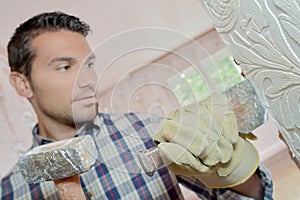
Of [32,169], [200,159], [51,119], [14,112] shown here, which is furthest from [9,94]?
[200,159]

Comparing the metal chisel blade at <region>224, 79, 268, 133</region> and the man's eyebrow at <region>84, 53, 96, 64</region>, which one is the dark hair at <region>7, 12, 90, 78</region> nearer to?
the man's eyebrow at <region>84, 53, 96, 64</region>

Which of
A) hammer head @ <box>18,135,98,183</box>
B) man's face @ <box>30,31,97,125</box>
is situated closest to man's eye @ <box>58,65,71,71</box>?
man's face @ <box>30,31,97,125</box>

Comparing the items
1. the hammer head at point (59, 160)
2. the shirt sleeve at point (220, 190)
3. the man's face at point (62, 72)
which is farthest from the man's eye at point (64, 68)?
the shirt sleeve at point (220, 190)

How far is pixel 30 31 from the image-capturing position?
48 centimetres

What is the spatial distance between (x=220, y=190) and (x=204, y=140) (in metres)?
0.21

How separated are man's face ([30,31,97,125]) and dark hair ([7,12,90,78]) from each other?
1 cm

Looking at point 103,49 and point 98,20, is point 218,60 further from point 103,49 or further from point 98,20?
point 98,20

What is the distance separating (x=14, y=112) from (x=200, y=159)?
48 cm

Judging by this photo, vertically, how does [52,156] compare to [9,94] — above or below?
below

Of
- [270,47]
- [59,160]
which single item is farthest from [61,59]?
[270,47]

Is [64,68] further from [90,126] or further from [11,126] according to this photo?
[11,126]

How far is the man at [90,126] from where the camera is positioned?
0.35m

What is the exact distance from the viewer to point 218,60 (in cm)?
37

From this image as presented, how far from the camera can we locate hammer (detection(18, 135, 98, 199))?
0.33m
